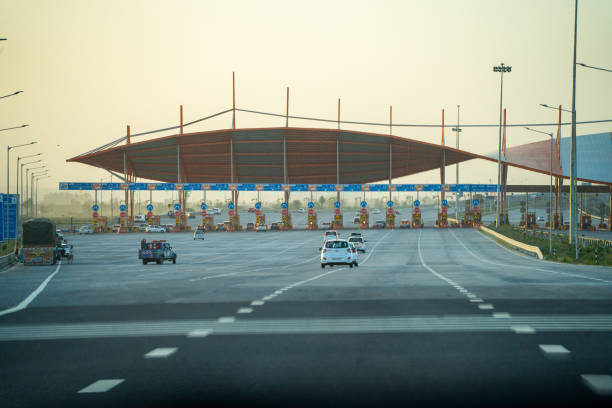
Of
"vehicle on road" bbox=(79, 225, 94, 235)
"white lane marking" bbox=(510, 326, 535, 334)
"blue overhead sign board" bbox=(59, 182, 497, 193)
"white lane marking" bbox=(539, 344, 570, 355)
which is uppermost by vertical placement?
"blue overhead sign board" bbox=(59, 182, 497, 193)

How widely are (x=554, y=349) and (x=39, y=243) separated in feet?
136

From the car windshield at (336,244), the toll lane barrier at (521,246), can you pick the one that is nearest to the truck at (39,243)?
the car windshield at (336,244)

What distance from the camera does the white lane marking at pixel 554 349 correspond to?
30.5 feet

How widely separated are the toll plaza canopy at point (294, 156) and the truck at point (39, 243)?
203 ft

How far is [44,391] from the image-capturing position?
744 centimetres

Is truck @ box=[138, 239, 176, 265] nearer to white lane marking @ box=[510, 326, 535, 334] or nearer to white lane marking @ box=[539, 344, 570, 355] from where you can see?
white lane marking @ box=[510, 326, 535, 334]

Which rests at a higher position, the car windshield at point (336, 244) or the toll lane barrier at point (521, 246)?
the car windshield at point (336, 244)

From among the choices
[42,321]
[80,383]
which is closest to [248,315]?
[42,321]

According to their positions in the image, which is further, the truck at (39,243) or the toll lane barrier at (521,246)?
the toll lane barrier at (521,246)

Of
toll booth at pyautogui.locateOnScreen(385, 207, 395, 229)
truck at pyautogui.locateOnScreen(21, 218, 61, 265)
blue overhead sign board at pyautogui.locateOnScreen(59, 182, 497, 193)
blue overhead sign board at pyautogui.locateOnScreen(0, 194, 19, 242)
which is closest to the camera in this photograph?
truck at pyautogui.locateOnScreen(21, 218, 61, 265)

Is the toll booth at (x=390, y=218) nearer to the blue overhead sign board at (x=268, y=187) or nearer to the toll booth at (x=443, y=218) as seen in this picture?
the toll booth at (x=443, y=218)

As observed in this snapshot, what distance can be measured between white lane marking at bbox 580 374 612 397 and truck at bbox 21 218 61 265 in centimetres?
4193

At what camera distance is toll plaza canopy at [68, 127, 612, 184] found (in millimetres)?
109000

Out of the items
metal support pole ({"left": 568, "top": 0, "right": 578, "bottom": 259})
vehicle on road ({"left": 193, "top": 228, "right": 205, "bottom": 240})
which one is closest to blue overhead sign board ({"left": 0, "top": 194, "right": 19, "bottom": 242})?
vehicle on road ({"left": 193, "top": 228, "right": 205, "bottom": 240})
